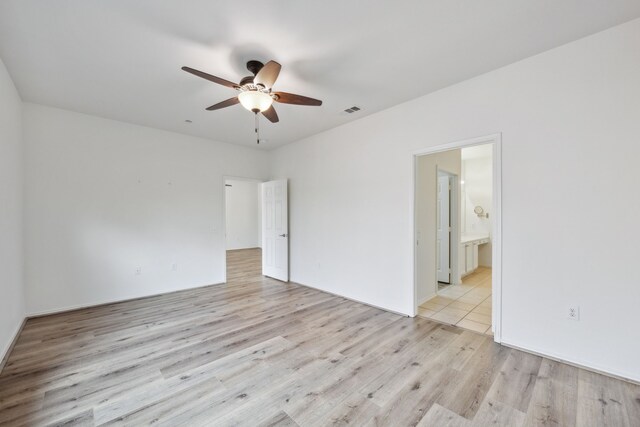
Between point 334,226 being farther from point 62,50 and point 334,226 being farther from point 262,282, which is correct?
point 62,50

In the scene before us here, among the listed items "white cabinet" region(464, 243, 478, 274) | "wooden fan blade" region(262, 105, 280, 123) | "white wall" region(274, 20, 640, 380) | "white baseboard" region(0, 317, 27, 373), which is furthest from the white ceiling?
"white cabinet" region(464, 243, 478, 274)

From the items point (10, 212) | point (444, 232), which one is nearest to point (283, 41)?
point (10, 212)

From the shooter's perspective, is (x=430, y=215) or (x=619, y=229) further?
(x=430, y=215)

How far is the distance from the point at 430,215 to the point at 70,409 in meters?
4.46

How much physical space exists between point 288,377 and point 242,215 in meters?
8.58

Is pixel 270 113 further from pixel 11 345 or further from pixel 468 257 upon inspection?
pixel 468 257

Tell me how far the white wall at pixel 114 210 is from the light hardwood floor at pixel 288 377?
2.19ft

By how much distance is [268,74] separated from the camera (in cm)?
219

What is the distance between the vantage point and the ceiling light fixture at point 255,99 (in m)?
2.39

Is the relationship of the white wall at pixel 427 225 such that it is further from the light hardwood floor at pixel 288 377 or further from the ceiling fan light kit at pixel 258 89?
the ceiling fan light kit at pixel 258 89

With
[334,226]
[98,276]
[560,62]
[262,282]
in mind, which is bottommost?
[262,282]

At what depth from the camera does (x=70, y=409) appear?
6.18ft

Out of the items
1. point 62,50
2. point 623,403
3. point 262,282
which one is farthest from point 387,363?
point 62,50

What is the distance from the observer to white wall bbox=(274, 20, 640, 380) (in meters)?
2.16
